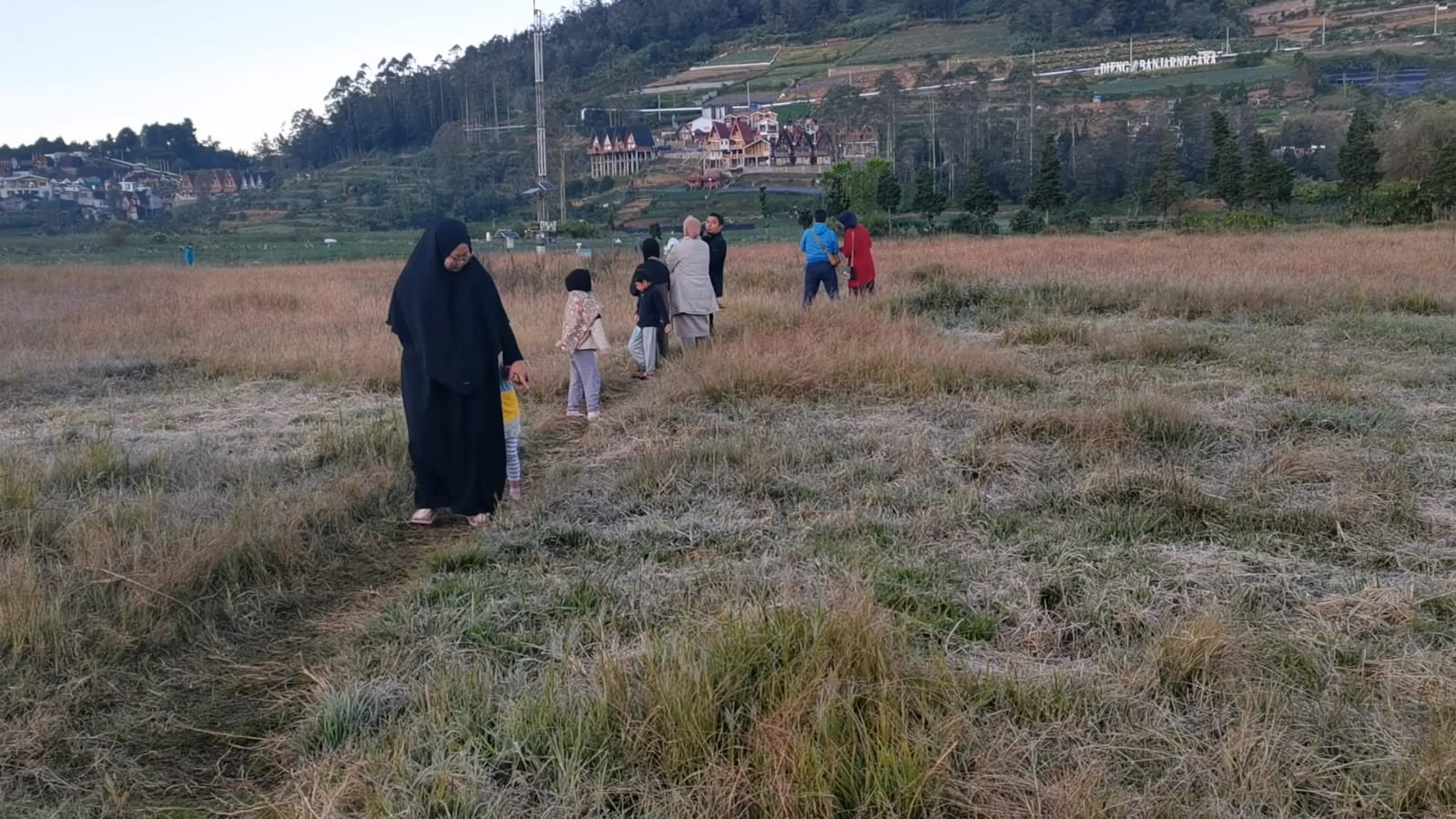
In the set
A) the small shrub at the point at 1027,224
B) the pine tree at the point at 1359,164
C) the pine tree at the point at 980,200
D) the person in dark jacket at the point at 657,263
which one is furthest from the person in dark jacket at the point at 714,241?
the pine tree at the point at 1359,164

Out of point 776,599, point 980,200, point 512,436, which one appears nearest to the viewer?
point 776,599

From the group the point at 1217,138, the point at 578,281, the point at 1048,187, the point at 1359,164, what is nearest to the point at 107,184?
the point at 1048,187

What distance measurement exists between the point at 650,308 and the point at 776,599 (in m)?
6.03

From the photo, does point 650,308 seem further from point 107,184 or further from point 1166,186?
point 107,184

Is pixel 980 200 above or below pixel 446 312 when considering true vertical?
above

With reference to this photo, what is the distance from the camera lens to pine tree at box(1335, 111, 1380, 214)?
34250 mm

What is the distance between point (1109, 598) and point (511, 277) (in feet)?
51.6

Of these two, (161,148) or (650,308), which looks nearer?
(650,308)

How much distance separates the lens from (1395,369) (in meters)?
8.69

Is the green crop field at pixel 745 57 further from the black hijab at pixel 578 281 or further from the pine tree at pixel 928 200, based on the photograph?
the black hijab at pixel 578 281

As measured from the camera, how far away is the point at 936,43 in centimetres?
9756

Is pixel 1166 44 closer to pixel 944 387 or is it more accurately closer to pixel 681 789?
pixel 944 387

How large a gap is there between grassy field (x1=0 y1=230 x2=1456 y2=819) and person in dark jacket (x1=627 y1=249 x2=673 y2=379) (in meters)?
0.55

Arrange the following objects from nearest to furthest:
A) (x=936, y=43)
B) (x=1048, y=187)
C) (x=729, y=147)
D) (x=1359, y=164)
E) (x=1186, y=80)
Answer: (x=1359, y=164), (x=1048, y=187), (x=729, y=147), (x=1186, y=80), (x=936, y=43)
